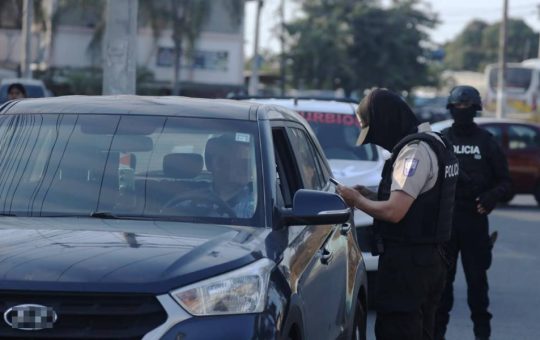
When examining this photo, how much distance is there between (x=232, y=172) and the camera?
17.5 feet

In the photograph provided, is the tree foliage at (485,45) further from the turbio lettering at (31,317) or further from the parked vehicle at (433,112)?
the turbio lettering at (31,317)

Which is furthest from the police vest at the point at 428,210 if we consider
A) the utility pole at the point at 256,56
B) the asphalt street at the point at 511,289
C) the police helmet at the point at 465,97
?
the utility pole at the point at 256,56

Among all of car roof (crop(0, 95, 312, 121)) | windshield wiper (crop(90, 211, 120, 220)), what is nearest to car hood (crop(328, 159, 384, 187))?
car roof (crop(0, 95, 312, 121))

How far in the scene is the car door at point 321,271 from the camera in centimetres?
520

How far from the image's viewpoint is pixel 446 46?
148m

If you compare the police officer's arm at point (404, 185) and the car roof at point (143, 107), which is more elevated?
the car roof at point (143, 107)

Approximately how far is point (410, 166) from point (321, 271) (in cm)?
93

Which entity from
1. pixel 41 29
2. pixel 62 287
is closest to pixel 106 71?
pixel 62 287

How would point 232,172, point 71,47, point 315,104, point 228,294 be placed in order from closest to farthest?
point 228,294 < point 232,172 < point 315,104 < point 71,47

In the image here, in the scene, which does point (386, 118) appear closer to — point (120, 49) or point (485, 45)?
point (120, 49)

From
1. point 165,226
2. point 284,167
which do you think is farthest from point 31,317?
point 284,167

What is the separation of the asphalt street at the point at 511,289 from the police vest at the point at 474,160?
4.24 ft

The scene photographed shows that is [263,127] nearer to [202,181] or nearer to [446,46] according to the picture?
[202,181]

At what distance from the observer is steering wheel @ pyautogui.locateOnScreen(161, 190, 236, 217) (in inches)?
203
